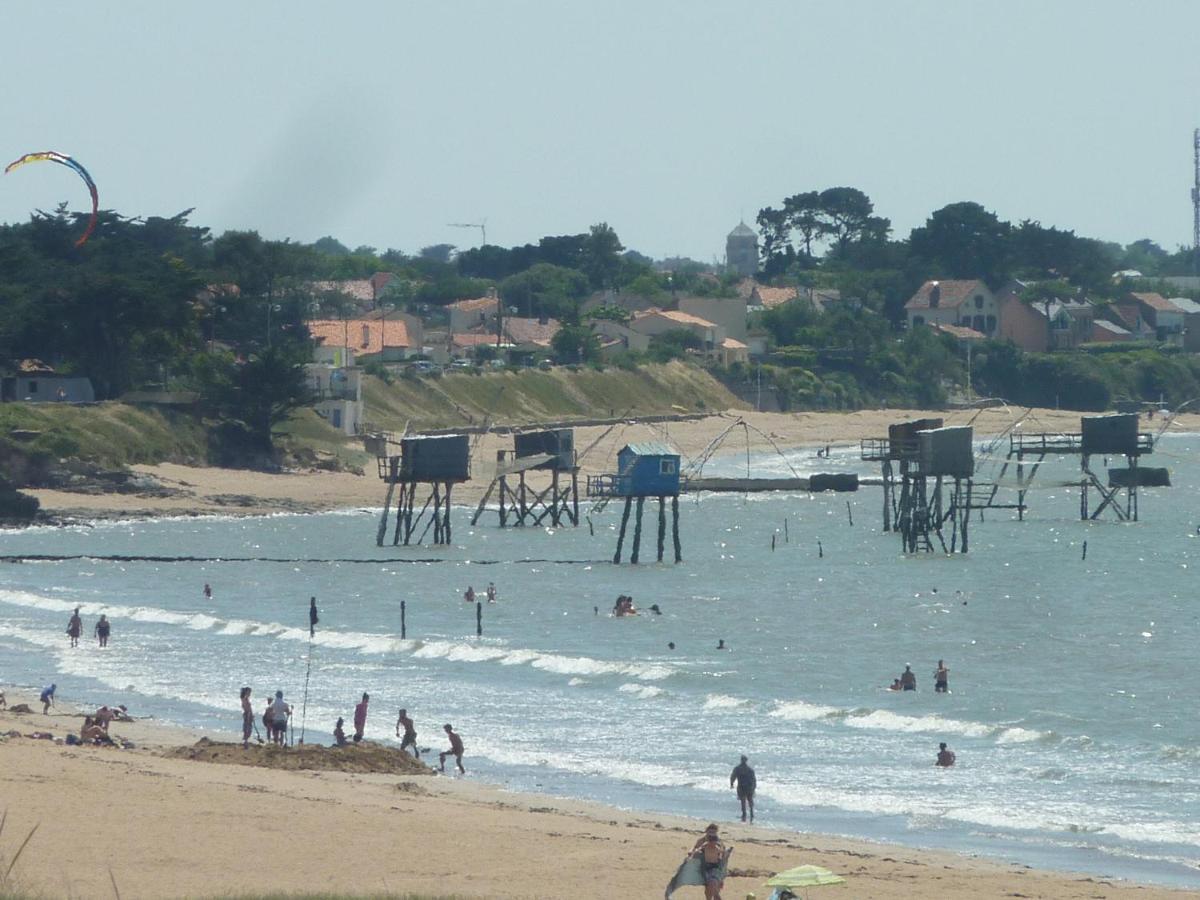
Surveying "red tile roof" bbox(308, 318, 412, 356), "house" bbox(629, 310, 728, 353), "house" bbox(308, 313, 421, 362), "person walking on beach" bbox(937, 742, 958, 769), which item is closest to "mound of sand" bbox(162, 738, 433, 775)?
"person walking on beach" bbox(937, 742, 958, 769)

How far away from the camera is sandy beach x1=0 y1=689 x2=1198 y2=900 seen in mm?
Answer: 19953

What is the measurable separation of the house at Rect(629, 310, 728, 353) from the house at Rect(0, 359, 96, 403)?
188 ft

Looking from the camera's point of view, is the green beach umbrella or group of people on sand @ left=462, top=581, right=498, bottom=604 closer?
the green beach umbrella

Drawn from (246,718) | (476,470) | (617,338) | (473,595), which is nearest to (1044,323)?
(617,338)

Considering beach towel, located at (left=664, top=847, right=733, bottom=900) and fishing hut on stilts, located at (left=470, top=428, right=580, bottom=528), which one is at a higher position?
fishing hut on stilts, located at (left=470, top=428, right=580, bottom=528)

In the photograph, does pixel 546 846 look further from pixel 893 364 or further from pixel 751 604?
pixel 893 364

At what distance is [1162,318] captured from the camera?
166375 millimetres

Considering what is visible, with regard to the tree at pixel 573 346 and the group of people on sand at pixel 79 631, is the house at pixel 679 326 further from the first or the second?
the group of people on sand at pixel 79 631

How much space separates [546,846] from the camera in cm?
2220

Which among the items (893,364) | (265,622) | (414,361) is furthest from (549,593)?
(893,364)

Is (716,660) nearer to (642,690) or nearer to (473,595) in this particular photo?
(642,690)

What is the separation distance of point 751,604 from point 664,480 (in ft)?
18.2

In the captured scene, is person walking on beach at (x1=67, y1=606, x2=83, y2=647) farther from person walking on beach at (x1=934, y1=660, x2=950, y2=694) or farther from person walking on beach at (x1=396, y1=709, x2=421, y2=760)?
person walking on beach at (x1=934, y1=660, x2=950, y2=694)

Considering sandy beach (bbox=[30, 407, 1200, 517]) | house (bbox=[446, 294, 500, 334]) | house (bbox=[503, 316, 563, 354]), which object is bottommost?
sandy beach (bbox=[30, 407, 1200, 517])
